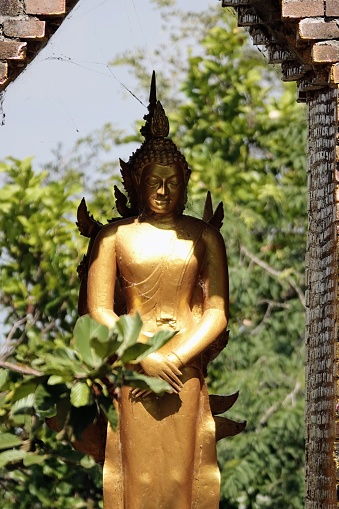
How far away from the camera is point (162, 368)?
17.3ft

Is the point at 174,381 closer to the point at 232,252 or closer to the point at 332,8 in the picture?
the point at 332,8

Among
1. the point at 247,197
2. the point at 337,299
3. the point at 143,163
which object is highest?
the point at 247,197

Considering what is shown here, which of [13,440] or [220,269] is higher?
[220,269]

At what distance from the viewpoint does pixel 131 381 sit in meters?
3.52

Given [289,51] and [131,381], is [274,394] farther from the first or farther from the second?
[131,381]

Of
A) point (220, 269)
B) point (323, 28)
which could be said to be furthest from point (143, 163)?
point (323, 28)

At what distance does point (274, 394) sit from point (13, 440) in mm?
6093

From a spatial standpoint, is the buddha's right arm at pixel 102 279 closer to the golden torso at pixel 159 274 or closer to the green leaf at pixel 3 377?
the golden torso at pixel 159 274

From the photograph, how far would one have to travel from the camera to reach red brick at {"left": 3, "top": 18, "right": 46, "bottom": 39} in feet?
17.0

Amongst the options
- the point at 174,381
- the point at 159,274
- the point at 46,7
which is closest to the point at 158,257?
the point at 159,274

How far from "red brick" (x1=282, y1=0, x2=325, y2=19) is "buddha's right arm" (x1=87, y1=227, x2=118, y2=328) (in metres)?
1.05

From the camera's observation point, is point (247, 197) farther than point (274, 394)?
Yes

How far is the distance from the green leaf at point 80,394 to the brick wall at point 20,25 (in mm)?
1895

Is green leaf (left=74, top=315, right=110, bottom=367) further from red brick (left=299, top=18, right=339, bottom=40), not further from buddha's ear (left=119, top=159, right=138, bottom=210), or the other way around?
buddha's ear (left=119, top=159, right=138, bottom=210)
